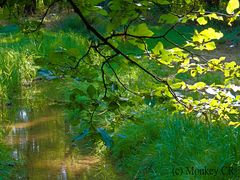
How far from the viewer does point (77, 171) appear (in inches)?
185

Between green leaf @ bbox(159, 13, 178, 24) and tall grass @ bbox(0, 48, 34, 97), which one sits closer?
green leaf @ bbox(159, 13, 178, 24)

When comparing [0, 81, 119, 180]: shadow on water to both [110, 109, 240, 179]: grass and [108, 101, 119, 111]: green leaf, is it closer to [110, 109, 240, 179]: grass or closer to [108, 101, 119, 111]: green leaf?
[110, 109, 240, 179]: grass

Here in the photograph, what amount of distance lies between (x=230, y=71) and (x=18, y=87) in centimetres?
680

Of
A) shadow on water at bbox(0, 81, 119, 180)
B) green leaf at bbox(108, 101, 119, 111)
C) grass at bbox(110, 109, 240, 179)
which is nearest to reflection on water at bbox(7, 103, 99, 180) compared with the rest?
shadow on water at bbox(0, 81, 119, 180)

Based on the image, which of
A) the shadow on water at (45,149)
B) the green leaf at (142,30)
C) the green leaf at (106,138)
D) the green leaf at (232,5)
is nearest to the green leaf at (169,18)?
the green leaf at (142,30)

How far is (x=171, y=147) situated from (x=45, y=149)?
76.0 inches

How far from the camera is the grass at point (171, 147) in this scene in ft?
11.4

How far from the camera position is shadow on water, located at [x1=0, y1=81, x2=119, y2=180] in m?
4.69

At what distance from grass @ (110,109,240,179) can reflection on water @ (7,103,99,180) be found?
440mm

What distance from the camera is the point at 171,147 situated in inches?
159

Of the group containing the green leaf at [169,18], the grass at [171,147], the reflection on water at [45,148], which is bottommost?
the reflection on water at [45,148]

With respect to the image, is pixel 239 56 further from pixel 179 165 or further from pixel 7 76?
pixel 179 165

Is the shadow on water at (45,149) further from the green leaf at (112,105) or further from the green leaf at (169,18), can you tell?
the green leaf at (169,18)

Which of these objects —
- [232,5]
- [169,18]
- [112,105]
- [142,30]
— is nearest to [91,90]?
[112,105]
